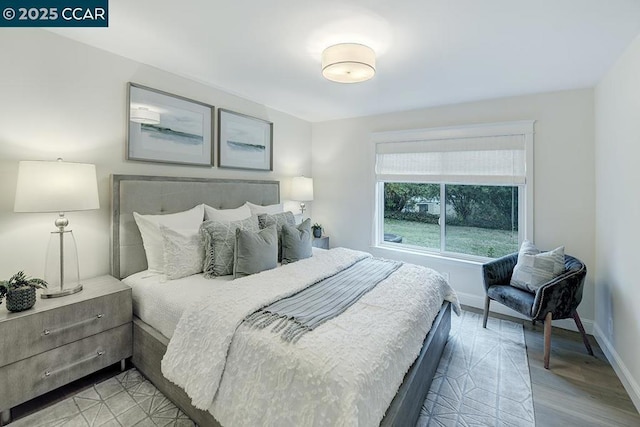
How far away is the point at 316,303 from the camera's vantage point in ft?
5.90

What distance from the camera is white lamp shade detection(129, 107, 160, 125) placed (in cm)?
257

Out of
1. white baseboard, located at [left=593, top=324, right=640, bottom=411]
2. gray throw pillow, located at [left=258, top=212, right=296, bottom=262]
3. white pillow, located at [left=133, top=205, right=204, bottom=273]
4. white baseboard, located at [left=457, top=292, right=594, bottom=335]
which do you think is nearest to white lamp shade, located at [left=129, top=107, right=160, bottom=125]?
white pillow, located at [left=133, top=205, right=204, bottom=273]

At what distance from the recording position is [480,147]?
344 cm

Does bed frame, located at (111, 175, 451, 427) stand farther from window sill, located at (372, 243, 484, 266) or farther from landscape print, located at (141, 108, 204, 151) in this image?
window sill, located at (372, 243, 484, 266)

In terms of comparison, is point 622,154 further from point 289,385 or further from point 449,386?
point 289,385

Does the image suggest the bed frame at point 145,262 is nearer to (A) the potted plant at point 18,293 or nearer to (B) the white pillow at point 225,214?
(B) the white pillow at point 225,214

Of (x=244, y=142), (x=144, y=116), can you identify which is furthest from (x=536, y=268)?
(x=144, y=116)

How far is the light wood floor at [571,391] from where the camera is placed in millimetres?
1845

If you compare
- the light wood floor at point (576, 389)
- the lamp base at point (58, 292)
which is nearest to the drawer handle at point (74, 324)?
the lamp base at point (58, 292)

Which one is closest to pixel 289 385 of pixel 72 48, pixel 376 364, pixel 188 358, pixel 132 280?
pixel 376 364

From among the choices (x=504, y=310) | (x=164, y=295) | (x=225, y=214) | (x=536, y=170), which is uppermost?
(x=536, y=170)

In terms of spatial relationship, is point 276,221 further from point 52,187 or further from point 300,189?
point 52,187

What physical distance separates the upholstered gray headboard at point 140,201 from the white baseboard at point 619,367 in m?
3.66

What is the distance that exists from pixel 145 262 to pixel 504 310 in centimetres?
383
